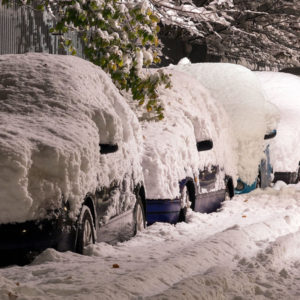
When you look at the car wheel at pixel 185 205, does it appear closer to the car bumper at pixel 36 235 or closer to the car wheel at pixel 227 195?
the car wheel at pixel 227 195

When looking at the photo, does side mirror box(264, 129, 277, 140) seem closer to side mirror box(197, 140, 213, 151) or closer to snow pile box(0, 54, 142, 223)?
side mirror box(197, 140, 213, 151)

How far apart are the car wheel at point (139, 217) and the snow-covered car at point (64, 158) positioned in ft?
Result: 0.04

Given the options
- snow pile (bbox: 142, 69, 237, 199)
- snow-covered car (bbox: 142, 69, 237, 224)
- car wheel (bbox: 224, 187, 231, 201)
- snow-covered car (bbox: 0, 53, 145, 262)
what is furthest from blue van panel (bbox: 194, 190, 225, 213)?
snow-covered car (bbox: 0, 53, 145, 262)

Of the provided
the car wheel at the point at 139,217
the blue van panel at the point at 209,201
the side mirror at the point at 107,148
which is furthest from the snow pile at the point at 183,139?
the side mirror at the point at 107,148

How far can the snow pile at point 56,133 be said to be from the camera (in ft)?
16.7

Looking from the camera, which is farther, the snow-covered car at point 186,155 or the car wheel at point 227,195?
the car wheel at point 227,195

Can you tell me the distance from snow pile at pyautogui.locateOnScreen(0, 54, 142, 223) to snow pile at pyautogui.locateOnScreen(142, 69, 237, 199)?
0.78 metres

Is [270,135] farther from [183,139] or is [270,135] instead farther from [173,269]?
[173,269]

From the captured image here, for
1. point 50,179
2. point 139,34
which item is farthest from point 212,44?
point 50,179

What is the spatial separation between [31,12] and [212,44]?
1034 cm

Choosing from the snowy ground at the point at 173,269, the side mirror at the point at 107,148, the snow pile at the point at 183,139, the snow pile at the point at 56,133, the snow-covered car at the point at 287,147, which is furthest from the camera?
the snow-covered car at the point at 287,147

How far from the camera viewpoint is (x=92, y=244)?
599 cm

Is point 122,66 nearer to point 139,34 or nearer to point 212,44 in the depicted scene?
point 139,34

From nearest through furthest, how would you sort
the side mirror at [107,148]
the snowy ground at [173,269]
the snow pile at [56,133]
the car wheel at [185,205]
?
the snowy ground at [173,269] → the snow pile at [56,133] → the side mirror at [107,148] → the car wheel at [185,205]
